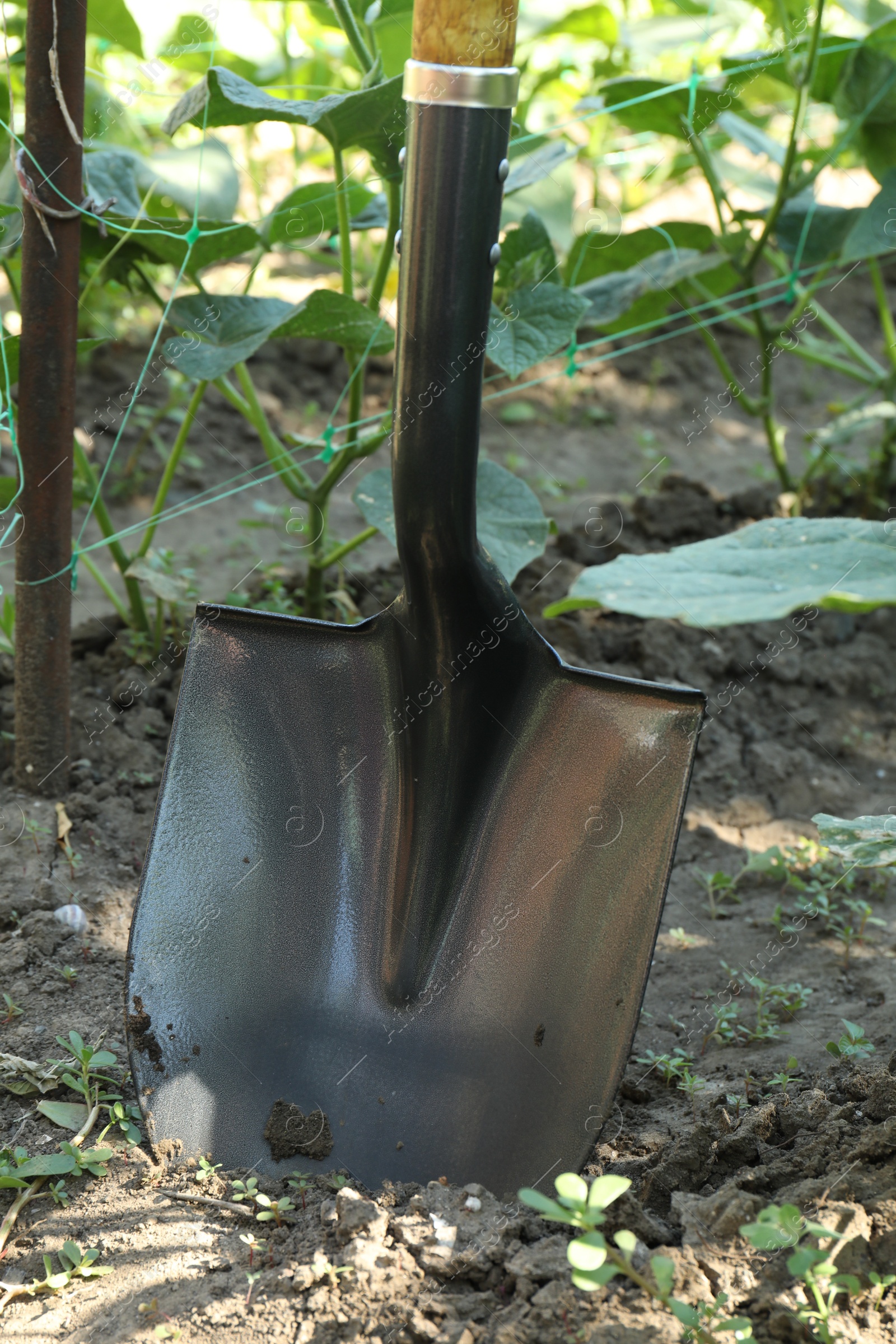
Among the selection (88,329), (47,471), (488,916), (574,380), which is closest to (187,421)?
(47,471)

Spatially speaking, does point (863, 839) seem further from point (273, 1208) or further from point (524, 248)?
point (524, 248)

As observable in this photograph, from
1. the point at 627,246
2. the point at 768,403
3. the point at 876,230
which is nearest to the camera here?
the point at 876,230

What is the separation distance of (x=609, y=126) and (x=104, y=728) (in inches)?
102

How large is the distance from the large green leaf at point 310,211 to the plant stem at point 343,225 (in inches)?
1.3

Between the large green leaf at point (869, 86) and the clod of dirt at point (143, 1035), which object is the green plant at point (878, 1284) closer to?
the clod of dirt at point (143, 1035)

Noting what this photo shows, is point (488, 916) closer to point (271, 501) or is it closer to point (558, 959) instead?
point (558, 959)

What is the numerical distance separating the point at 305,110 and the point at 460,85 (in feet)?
1.13

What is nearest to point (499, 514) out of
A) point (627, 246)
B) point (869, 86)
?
point (627, 246)

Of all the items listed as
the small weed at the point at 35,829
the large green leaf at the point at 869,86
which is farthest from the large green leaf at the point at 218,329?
the large green leaf at the point at 869,86

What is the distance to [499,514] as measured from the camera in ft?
4.48

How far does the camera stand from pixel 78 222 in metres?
1.18

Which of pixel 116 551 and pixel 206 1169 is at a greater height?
pixel 116 551

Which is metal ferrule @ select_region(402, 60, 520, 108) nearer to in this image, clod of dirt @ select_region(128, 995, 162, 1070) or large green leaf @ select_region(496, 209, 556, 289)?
large green leaf @ select_region(496, 209, 556, 289)

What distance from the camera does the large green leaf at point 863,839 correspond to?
32.5 inches
